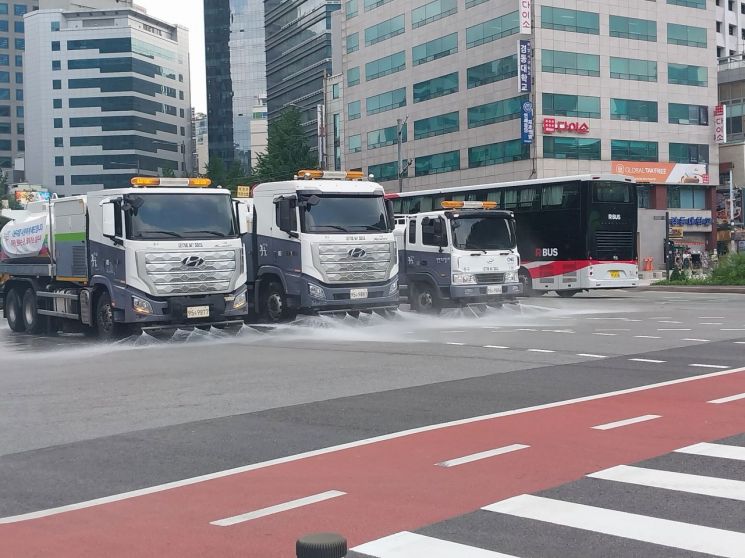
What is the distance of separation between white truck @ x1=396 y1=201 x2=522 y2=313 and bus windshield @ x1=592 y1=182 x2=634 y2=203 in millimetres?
8884

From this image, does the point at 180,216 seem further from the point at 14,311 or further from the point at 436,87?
the point at 436,87

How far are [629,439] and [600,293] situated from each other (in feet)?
115

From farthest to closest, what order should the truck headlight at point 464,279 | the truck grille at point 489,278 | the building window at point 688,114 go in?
the building window at point 688,114 → the truck grille at point 489,278 → the truck headlight at point 464,279

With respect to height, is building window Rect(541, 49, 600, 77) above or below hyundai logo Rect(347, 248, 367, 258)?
above

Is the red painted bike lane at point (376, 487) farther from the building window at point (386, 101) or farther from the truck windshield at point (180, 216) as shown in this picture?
the building window at point (386, 101)

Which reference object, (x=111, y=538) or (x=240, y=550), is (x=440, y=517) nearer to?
(x=240, y=550)

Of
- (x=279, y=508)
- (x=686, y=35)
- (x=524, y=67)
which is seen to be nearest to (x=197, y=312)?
(x=279, y=508)

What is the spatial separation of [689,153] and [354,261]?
49796mm

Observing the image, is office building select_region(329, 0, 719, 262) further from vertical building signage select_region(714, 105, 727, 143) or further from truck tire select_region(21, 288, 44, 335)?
truck tire select_region(21, 288, 44, 335)

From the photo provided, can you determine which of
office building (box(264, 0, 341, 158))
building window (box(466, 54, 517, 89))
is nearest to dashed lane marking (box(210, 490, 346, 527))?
building window (box(466, 54, 517, 89))

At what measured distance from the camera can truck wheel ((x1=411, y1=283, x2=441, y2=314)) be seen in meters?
25.4

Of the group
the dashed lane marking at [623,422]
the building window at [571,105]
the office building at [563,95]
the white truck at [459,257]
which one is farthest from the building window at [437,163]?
the dashed lane marking at [623,422]

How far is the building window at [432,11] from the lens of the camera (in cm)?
6738

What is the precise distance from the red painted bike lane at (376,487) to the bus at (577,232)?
80.2ft
